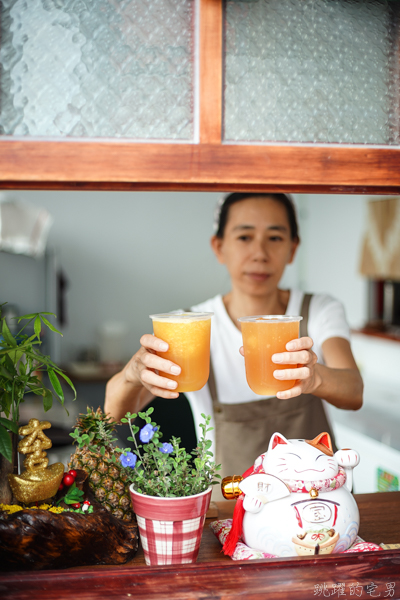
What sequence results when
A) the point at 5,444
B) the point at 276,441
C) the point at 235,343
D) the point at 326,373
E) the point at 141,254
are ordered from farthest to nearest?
the point at 141,254, the point at 235,343, the point at 326,373, the point at 276,441, the point at 5,444

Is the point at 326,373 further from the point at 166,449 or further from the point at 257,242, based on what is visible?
the point at 257,242

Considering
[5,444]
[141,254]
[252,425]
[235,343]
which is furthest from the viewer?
[141,254]

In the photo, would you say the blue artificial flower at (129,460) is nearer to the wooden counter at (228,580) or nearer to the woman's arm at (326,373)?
the wooden counter at (228,580)

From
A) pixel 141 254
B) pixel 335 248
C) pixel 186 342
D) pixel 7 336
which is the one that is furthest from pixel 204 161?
pixel 141 254

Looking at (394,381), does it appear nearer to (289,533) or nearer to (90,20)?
(289,533)

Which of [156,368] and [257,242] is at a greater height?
[257,242]

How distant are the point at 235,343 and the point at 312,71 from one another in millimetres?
1246

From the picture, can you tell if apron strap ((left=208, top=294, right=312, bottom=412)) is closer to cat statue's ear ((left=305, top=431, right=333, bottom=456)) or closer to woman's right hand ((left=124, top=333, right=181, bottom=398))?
woman's right hand ((left=124, top=333, right=181, bottom=398))

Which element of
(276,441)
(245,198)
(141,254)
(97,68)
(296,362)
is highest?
(97,68)

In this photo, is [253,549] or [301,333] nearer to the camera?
[253,549]

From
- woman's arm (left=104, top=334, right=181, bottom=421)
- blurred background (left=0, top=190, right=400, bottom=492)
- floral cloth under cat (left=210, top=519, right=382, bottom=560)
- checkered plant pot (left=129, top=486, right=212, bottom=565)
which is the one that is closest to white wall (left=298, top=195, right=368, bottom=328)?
blurred background (left=0, top=190, right=400, bottom=492)

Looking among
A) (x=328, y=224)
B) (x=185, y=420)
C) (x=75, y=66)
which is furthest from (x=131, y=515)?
(x=328, y=224)

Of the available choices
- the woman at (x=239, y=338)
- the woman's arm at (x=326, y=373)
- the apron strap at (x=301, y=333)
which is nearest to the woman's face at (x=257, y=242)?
the woman at (x=239, y=338)

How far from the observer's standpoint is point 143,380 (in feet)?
3.65
